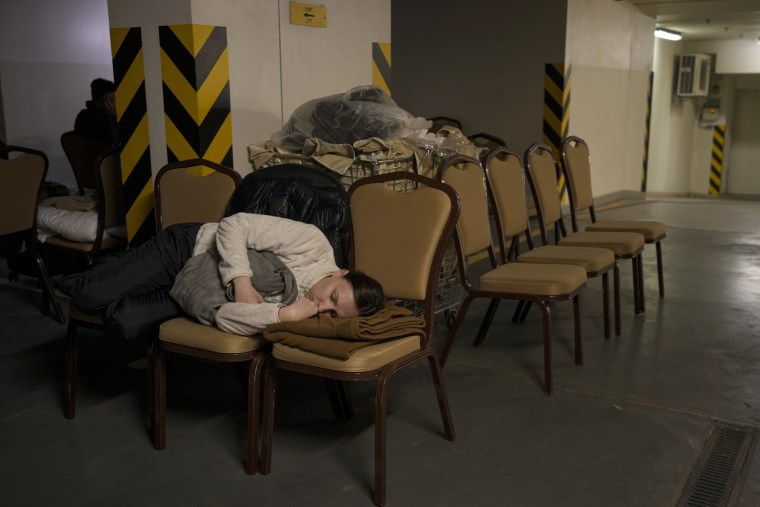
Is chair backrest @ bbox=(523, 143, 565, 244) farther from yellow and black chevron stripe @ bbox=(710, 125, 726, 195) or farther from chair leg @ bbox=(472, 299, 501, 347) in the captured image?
yellow and black chevron stripe @ bbox=(710, 125, 726, 195)

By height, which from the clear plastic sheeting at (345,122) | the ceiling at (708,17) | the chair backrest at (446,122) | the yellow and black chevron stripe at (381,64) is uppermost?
the ceiling at (708,17)

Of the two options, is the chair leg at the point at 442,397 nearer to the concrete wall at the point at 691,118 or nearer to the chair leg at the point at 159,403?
the chair leg at the point at 159,403

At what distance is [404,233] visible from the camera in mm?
2660

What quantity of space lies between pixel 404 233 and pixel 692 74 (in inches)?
390

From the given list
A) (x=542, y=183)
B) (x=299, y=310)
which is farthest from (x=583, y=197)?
(x=299, y=310)

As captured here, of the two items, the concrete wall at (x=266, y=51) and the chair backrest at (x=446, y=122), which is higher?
the concrete wall at (x=266, y=51)

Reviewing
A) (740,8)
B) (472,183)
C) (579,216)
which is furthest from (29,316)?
(740,8)

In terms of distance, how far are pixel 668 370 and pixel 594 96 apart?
5084 millimetres

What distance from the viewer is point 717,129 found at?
1247 cm

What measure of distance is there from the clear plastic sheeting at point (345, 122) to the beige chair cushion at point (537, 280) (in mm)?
907

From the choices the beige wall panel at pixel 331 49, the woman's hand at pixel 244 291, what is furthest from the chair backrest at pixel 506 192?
the woman's hand at pixel 244 291

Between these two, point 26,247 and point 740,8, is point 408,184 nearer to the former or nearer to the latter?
point 26,247

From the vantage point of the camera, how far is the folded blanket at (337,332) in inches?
→ 89.2

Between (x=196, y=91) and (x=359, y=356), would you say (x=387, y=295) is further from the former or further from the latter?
(x=196, y=91)
